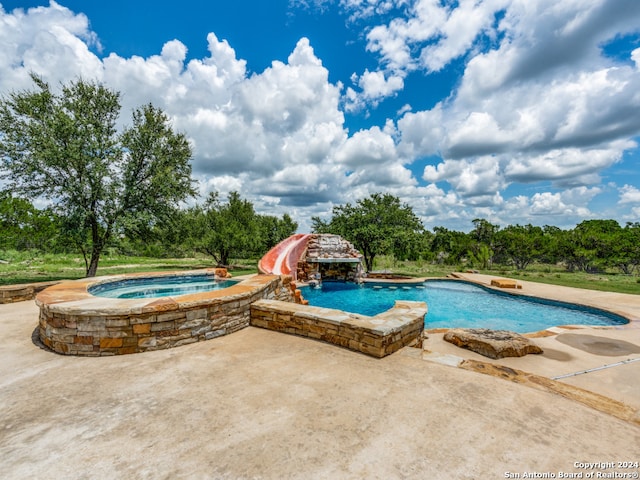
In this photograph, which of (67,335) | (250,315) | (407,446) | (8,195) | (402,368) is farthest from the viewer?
(8,195)

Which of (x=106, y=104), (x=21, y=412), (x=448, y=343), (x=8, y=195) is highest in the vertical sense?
(x=106, y=104)

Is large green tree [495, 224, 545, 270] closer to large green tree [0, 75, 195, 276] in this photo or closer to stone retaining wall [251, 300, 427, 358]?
stone retaining wall [251, 300, 427, 358]

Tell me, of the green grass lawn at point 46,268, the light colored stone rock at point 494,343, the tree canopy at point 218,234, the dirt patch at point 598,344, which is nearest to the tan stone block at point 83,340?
the light colored stone rock at point 494,343

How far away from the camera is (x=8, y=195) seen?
10172mm

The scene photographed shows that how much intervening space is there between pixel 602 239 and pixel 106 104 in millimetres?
34987

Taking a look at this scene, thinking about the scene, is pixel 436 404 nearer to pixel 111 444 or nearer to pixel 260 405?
pixel 260 405

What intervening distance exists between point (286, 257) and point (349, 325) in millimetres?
13196

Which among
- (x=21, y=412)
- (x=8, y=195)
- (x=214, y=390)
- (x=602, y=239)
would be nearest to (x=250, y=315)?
(x=214, y=390)

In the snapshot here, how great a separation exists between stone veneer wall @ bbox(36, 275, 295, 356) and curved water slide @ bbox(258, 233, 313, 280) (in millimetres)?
10163

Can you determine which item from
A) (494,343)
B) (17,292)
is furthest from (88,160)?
(494,343)

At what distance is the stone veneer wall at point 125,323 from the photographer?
3764 millimetres

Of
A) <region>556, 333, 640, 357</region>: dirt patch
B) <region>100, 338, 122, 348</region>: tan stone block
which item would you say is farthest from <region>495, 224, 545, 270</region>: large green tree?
<region>100, 338, 122, 348</region>: tan stone block

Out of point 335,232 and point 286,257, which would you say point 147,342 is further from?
point 335,232

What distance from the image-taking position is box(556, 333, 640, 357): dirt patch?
555 centimetres
